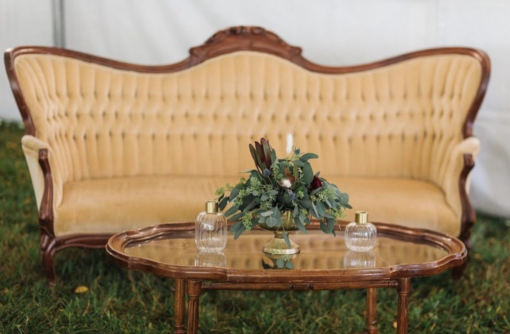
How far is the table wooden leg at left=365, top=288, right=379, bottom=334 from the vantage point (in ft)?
8.02

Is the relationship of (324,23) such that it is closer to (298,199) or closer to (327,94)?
(327,94)

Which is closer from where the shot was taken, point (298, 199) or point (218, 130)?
point (298, 199)

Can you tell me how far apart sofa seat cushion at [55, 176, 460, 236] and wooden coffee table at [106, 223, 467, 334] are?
59cm

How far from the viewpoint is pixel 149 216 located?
3025mm

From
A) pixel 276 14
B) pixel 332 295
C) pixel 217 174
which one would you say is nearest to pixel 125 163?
pixel 217 174

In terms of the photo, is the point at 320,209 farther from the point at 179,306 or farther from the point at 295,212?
the point at 179,306

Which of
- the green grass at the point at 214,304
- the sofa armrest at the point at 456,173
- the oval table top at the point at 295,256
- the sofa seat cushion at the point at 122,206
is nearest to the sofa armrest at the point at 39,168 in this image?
the sofa seat cushion at the point at 122,206

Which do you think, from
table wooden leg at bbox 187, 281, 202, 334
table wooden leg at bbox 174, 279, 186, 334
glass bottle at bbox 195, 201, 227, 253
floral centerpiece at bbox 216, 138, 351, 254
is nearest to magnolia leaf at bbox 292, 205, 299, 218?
floral centerpiece at bbox 216, 138, 351, 254

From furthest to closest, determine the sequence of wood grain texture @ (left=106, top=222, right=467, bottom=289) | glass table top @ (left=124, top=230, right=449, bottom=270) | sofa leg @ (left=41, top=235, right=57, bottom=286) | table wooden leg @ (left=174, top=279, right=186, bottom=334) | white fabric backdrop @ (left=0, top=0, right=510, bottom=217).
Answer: white fabric backdrop @ (left=0, top=0, right=510, bottom=217), sofa leg @ (left=41, top=235, right=57, bottom=286), table wooden leg @ (left=174, top=279, right=186, bottom=334), glass table top @ (left=124, top=230, right=449, bottom=270), wood grain texture @ (left=106, top=222, right=467, bottom=289)

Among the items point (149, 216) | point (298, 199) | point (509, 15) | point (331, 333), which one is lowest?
point (331, 333)

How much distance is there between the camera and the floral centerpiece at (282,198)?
6.93 feet

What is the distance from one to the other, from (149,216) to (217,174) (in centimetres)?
64

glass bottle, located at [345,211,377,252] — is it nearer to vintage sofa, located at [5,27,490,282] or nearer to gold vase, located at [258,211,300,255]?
gold vase, located at [258,211,300,255]

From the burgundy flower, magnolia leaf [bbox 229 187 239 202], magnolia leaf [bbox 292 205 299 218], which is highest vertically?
the burgundy flower
